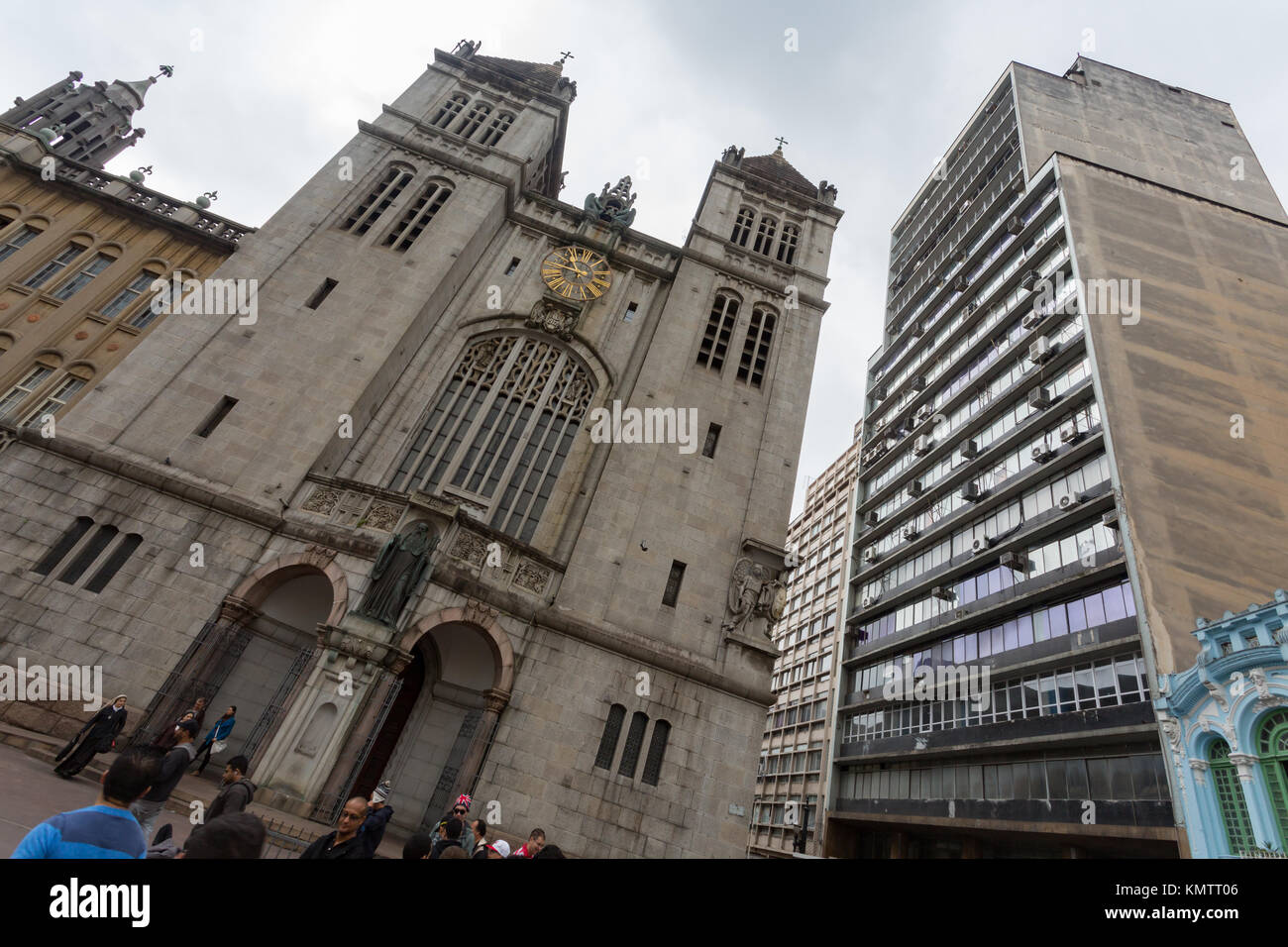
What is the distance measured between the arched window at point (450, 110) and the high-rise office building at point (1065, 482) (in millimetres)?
32496

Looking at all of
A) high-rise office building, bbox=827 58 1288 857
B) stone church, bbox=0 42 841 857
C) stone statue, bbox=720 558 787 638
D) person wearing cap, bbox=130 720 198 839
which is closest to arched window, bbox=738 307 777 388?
stone church, bbox=0 42 841 857

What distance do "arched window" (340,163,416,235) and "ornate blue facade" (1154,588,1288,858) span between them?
3216 centimetres

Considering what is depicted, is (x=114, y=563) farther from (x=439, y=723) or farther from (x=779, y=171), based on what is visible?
(x=779, y=171)

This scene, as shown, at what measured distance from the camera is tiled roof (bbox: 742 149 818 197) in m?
33.6

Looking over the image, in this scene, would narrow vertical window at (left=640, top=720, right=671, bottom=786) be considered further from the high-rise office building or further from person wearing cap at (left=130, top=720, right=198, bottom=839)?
the high-rise office building

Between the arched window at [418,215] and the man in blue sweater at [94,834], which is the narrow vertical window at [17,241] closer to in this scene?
the arched window at [418,215]

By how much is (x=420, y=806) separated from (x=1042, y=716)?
931 inches

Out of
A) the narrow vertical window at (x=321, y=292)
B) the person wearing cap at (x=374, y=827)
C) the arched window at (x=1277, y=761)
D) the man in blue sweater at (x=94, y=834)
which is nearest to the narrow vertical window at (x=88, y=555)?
the narrow vertical window at (x=321, y=292)

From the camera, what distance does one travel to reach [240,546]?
16062 millimetres

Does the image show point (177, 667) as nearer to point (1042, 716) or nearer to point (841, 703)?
point (1042, 716)

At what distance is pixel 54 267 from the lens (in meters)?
23.8

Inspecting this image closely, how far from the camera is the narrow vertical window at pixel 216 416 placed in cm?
1798

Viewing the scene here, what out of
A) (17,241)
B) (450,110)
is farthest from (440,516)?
(450,110)

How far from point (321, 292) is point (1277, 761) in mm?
31948
